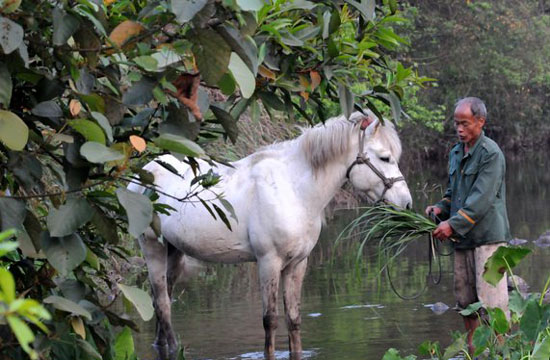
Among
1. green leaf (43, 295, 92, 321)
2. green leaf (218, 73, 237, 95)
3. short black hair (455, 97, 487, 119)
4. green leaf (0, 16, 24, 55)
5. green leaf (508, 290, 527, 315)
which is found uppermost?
short black hair (455, 97, 487, 119)

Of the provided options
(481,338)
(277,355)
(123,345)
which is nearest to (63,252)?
(123,345)

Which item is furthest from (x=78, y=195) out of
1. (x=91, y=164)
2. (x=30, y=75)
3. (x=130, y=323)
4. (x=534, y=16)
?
(x=534, y=16)

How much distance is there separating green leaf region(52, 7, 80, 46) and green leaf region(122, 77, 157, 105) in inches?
10.4

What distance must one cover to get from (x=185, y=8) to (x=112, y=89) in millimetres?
835

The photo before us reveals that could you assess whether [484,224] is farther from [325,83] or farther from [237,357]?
[325,83]

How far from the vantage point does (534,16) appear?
150 feet

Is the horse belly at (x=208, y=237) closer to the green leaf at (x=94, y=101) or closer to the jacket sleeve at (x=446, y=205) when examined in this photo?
the jacket sleeve at (x=446, y=205)

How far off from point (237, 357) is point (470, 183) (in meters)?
2.29

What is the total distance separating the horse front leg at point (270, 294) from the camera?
8.38 meters

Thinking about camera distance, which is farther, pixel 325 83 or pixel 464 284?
pixel 464 284

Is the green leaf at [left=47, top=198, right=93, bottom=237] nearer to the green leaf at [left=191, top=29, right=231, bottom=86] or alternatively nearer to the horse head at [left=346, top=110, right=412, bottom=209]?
the green leaf at [left=191, top=29, right=231, bottom=86]

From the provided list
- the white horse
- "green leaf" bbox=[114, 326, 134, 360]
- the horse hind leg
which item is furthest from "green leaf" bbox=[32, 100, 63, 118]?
the horse hind leg

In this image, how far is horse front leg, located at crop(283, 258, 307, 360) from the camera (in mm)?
8461

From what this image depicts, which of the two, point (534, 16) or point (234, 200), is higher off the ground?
point (534, 16)
